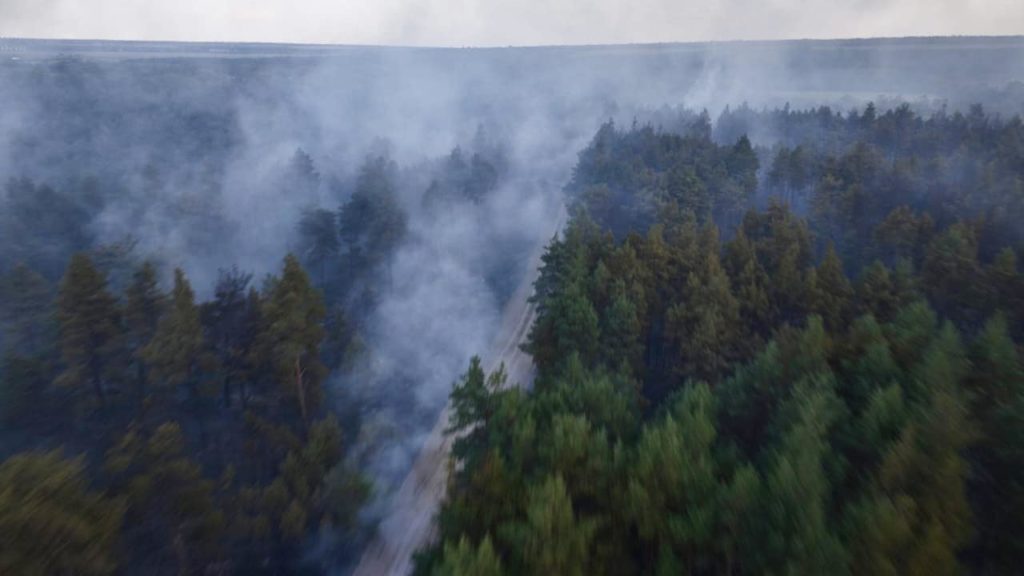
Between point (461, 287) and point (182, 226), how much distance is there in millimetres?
22232

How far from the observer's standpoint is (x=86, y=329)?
67.7 feet

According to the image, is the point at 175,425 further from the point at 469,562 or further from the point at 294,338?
the point at 469,562

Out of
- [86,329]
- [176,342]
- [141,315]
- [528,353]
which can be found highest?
[141,315]

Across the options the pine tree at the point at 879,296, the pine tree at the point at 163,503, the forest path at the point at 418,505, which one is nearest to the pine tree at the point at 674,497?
the forest path at the point at 418,505

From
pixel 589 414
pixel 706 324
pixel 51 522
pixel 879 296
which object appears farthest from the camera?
pixel 879 296

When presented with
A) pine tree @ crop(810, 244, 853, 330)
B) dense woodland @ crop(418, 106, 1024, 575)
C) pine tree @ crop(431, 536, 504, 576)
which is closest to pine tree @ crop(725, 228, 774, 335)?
dense woodland @ crop(418, 106, 1024, 575)

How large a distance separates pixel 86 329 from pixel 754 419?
24.4 meters

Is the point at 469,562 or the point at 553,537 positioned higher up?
the point at 469,562

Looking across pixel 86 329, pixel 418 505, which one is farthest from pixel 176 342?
A: pixel 418 505

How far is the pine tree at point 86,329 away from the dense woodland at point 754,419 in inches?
533

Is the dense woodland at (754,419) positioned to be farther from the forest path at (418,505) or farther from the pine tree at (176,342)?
the pine tree at (176,342)

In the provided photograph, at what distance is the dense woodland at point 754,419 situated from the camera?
12.4 m

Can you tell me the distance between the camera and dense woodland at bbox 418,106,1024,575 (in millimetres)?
12375

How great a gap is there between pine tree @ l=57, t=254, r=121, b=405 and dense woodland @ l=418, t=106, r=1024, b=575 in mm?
13536
